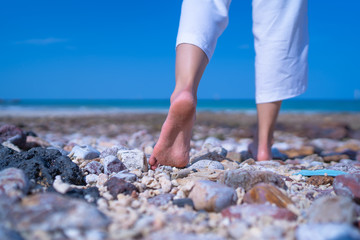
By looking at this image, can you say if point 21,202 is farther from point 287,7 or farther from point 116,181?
point 287,7

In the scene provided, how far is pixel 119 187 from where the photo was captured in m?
1.41

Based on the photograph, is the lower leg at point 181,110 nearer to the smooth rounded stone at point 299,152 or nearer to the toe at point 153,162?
the toe at point 153,162

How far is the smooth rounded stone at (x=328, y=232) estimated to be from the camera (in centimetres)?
82

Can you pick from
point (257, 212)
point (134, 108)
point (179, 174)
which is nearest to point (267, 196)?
point (257, 212)

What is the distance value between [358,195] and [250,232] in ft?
2.00

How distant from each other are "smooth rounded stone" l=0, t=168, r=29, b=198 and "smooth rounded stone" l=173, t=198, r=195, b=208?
56cm

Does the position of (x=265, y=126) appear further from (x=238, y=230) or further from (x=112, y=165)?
(x=238, y=230)

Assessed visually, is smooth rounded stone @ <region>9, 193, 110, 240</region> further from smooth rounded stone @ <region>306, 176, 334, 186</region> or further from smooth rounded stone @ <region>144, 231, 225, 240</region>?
smooth rounded stone @ <region>306, 176, 334, 186</region>

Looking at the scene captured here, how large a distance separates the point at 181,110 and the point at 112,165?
1.63ft

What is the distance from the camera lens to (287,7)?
220 cm

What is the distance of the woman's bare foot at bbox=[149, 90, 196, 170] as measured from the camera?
65.0 inches

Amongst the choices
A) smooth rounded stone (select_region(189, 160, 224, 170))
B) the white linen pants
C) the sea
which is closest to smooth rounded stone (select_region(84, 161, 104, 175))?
smooth rounded stone (select_region(189, 160, 224, 170))

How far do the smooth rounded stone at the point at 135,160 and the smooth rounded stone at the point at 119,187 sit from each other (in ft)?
1.08

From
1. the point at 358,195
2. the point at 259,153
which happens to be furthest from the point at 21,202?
the point at 259,153
